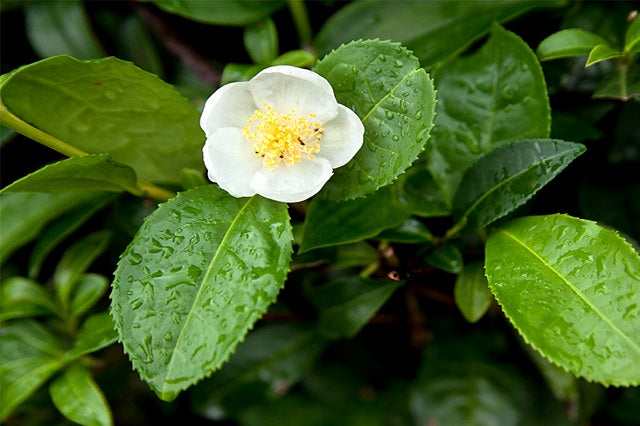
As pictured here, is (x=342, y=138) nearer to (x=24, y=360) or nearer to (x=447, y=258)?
(x=447, y=258)

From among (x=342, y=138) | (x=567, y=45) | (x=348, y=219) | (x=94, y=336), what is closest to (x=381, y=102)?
(x=342, y=138)

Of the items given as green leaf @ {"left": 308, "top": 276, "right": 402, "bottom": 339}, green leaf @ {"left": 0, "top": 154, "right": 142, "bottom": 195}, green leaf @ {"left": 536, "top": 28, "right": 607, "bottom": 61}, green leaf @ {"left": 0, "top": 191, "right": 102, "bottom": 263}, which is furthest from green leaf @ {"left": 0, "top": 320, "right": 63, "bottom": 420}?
green leaf @ {"left": 536, "top": 28, "right": 607, "bottom": 61}

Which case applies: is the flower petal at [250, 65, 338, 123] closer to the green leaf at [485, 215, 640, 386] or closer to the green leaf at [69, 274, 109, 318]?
the green leaf at [485, 215, 640, 386]

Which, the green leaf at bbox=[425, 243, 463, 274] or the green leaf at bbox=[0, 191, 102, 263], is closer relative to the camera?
the green leaf at bbox=[425, 243, 463, 274]

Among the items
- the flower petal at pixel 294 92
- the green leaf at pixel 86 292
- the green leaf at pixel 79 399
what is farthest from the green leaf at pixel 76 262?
the flower petal at pixel 294 92

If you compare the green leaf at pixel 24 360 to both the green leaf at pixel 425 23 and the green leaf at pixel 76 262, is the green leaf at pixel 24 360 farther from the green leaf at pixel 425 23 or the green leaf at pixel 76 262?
the green leaf at pixel 425 23

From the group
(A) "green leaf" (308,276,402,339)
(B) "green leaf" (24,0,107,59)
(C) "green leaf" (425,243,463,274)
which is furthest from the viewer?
(B) "green leaf" (24,0,107,59)
